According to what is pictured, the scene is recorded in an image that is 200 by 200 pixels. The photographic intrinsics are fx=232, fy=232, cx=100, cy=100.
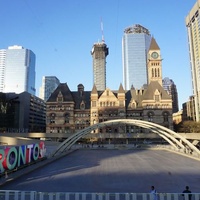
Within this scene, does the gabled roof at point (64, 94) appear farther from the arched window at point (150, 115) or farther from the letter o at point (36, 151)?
the letter o at point (36, 151)

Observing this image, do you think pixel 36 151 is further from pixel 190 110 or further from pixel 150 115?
pixel 190 110

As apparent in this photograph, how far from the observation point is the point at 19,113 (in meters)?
130

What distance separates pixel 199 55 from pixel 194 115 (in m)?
40.2

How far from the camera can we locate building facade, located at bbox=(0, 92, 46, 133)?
115m

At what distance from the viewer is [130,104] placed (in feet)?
339

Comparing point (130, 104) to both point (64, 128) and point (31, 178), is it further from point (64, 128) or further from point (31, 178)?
point (31, 178)

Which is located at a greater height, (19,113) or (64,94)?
(64,94)

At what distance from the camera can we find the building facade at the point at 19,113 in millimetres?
115281

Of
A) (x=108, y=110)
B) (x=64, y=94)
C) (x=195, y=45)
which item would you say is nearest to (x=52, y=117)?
(x=64, y=94)

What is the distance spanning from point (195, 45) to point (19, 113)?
123m

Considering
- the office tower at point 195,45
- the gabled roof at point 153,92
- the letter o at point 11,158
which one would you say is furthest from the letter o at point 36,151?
the office tower at point 195,45

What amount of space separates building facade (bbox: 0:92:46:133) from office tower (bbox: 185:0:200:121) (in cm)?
10422

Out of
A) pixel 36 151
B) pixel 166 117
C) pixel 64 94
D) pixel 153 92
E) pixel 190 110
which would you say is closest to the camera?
pixel 36 151

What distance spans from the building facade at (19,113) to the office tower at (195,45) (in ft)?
342
